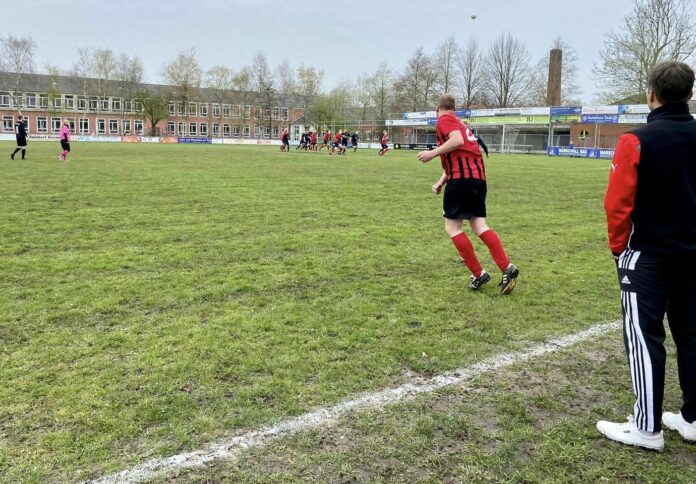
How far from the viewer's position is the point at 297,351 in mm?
3854

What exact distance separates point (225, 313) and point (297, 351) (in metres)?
1.06

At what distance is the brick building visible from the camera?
85.4m

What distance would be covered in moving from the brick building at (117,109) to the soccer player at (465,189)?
86716 mm

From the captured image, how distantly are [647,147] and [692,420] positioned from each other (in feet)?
4.96

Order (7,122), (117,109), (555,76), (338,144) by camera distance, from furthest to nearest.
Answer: (117,109), (7,122), (555,76), (338,144)

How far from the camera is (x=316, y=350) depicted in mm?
3889

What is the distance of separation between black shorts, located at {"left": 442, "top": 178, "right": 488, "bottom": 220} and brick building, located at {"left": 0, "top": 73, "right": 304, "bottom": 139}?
86.8 m

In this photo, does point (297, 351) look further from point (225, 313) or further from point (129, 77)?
point (129, 77)

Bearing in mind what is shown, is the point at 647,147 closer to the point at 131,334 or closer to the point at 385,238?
the point at 131,334

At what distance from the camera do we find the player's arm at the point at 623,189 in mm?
2678

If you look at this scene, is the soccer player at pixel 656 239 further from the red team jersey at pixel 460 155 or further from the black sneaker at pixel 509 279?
the red team jersey at pixel 460 155

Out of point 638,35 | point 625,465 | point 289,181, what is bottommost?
point 625,465

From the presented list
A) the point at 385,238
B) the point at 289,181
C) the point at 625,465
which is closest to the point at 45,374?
the point at 625,465

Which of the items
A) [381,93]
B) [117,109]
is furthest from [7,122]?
[381,93]
